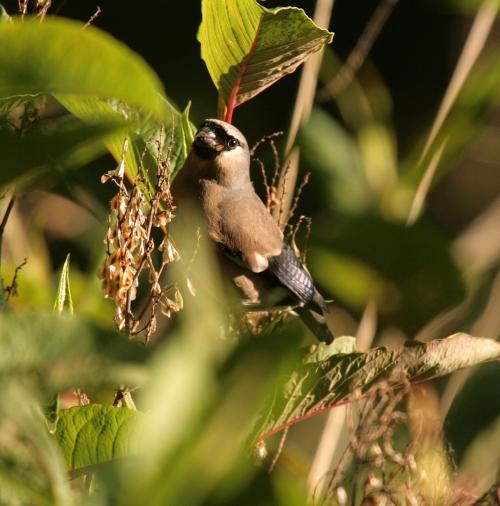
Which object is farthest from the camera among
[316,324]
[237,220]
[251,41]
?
[237,220]

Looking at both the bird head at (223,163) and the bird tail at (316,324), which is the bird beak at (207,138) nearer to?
the bird head at (223,163)

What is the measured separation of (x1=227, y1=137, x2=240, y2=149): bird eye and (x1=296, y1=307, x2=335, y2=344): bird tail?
0.39m

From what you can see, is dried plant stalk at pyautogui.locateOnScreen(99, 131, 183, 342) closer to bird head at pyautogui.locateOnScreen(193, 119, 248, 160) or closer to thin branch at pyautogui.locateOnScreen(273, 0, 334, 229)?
thin branch at pyautogui.locateOnScreen(273, 0, 334, 229)

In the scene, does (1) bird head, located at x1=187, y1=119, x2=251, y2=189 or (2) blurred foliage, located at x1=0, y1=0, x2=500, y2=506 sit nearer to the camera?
(2) blurred foliage, located at x1=0, y1=0, x2=500, y2=506

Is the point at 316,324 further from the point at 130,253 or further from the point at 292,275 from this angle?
the point at 130,253

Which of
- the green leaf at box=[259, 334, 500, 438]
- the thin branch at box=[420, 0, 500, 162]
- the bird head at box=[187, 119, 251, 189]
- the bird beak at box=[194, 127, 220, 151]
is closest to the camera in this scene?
the green leaf at box=[259, 334, 500, 438]

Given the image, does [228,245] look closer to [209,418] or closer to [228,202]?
[228,202]

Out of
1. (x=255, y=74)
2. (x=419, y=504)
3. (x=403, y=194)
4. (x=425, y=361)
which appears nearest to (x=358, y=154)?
(x=403, y=194)

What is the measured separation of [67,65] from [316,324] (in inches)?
53.1

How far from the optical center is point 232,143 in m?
2.22

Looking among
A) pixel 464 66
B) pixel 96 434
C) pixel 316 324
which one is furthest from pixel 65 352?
pixel 316 324

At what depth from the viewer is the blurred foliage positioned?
1.63ft

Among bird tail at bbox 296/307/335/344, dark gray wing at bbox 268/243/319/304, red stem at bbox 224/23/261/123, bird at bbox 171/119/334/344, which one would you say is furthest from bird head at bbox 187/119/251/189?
red stem at bbox 224/23/261/123

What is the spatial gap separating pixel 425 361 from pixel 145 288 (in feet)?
1.95
